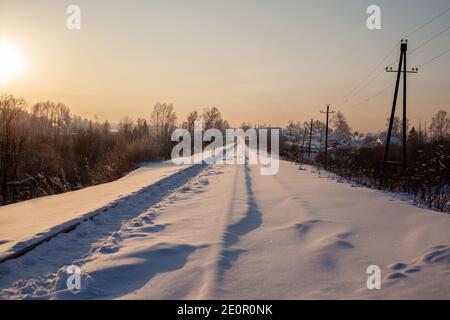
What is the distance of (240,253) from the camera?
17.7 feet

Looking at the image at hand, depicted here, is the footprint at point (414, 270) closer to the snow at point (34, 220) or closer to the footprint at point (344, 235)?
the footprint at point (344, 235)

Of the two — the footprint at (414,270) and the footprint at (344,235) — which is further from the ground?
the footprint at (414,270)

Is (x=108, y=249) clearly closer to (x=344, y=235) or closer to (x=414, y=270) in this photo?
(x=344, y=235)

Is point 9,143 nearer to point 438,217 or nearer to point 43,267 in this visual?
point 43,267

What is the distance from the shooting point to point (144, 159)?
26.2 metres

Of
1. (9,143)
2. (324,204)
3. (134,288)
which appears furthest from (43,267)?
(9,143)

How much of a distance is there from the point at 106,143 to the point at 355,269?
1383 inches

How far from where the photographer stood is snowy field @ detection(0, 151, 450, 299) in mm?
4012

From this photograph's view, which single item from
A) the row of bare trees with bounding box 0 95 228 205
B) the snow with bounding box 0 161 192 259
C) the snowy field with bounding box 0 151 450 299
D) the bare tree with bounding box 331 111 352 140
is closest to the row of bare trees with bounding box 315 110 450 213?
the snowy field with bounding box 0 151 450 299

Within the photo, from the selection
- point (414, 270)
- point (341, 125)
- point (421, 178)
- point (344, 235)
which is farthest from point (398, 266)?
point (341, 125)

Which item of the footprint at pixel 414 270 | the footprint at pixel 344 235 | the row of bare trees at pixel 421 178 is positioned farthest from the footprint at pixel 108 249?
the row of bare trees at pixel 421 178

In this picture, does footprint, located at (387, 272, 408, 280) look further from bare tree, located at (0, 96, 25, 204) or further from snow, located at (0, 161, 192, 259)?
bare tree, located at (0, 96, 25, 204)

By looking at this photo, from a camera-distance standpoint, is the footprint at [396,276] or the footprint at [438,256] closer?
the footprint at [396,276]

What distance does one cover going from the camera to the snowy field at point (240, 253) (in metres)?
4.01
